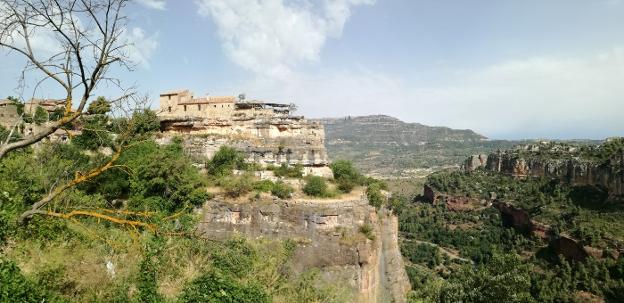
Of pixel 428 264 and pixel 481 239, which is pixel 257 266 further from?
pixel 481 239

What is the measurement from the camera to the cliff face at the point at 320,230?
70.4ft

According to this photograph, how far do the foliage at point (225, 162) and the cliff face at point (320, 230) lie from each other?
3.73 metres

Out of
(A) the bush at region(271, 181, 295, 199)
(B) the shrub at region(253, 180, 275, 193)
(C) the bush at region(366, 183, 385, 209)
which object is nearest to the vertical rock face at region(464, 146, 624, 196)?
(C) the bush at region(366, 183, 385, 209)

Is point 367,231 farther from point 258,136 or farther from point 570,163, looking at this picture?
point 570,163

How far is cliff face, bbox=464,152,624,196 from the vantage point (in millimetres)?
53375

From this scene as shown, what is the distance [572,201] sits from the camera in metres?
59.0

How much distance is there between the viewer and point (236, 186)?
2427 centimetres

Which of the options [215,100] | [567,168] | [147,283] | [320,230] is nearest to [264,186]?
[320,230]

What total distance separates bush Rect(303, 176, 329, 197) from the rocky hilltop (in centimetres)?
4692

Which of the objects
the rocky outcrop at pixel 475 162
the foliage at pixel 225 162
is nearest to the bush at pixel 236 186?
the foliage at pixel 225 162

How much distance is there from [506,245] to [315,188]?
4446cm

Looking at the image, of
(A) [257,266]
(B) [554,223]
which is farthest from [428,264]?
(A) [257,266]

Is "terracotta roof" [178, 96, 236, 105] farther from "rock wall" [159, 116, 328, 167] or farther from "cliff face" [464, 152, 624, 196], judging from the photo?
"cliff face" [464, 152, 624, 196]

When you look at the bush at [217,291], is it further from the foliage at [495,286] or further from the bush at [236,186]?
the foliage at [495,286]
